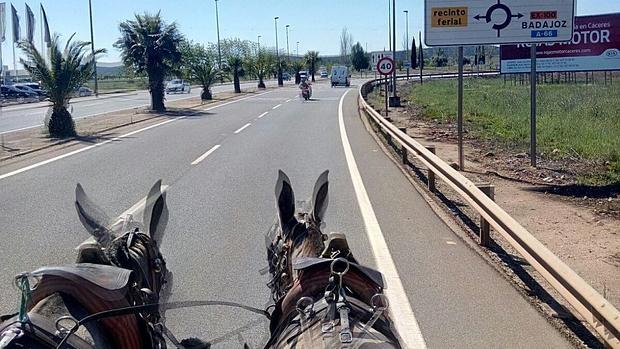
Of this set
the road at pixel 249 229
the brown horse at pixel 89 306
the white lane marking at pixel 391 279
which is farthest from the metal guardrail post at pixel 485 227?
the brown horse at pixel 89 306

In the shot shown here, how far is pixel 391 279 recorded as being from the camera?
6.86 meters

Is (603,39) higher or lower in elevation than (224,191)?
higher

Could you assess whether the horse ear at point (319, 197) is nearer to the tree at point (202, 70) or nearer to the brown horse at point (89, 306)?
the brown horse at point (89, 306)

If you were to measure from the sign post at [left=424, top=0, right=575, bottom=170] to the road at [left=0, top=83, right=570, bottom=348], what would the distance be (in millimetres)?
2956

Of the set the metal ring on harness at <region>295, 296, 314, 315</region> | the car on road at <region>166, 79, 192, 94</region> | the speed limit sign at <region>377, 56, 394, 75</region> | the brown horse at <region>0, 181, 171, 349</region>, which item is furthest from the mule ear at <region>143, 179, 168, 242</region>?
the car on road at <region>166, 79, 192, 94</region>

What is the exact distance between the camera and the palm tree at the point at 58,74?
80.7 ft

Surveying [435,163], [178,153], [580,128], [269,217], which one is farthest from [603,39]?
[269,217]

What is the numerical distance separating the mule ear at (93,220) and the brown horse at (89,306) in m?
0.13

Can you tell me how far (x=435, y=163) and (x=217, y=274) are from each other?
4887mm

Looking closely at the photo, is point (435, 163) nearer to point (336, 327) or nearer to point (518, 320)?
point (518, 320)

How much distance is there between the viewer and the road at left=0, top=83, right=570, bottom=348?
5.68m

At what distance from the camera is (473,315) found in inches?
231

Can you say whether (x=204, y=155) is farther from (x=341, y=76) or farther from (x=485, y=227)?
(x=341, y=76)

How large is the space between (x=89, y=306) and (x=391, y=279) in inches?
185
